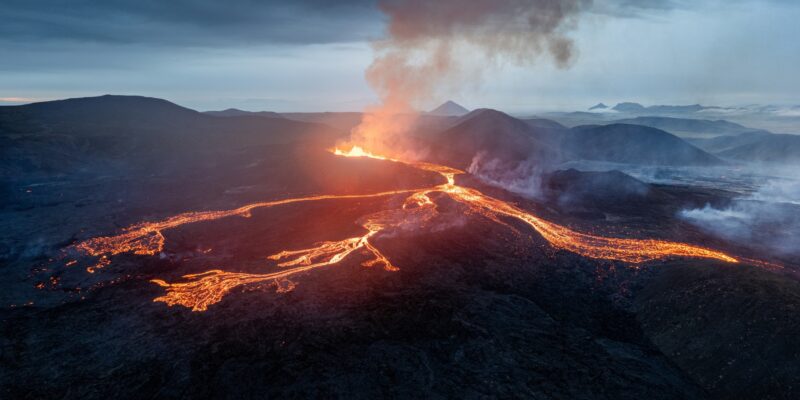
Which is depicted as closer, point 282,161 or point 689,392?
point 689,392

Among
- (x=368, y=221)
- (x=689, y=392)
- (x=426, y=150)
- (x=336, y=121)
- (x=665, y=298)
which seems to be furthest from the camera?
(x=336, y=121)

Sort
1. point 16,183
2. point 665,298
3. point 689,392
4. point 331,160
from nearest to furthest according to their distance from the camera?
1. point 689,392
2. point 665,298
3. point 16,183
4. point 331,160

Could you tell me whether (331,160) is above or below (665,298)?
above

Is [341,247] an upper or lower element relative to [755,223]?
lower

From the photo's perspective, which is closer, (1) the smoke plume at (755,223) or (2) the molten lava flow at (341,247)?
(2) the molten lava flow at (341,247)

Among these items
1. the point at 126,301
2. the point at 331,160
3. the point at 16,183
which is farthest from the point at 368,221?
the point at 16,183

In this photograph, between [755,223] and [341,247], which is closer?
[341,247]

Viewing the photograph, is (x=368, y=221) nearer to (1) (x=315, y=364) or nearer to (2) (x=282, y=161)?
(1) (x=315, y=364)

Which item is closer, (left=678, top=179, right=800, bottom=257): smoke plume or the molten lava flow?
the molten lava flow
